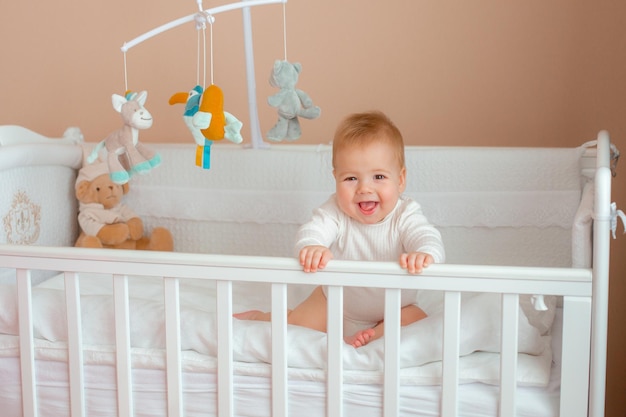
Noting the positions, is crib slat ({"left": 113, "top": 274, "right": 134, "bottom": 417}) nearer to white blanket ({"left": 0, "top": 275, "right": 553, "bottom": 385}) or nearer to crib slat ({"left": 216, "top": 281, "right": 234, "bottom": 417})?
white blanket ({"left": 0, "top": 275, "right": 553, "bottom": 385})

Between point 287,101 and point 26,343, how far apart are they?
2.42 ft

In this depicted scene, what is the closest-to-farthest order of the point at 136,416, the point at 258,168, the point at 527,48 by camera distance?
the point at 136,416 < the point at 258,168 < the point at 527,48

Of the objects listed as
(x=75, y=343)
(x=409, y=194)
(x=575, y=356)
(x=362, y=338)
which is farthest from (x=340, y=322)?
(x=409, y=194)

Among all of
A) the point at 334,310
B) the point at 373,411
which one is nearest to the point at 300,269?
the point at 334,310

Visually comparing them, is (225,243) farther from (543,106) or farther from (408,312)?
(543,106)

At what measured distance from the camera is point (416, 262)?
128 centimetres

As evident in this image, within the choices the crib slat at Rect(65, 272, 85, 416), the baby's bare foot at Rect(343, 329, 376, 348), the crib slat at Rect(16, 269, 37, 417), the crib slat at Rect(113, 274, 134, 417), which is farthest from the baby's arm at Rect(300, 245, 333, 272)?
the crib slat at Rect(16, 269, 37, 417)

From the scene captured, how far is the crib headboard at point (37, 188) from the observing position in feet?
5.89

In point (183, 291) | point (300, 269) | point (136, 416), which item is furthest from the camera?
point (183, 291)

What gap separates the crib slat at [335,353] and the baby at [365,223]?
13 centimetres

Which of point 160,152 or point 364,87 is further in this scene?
point 364,87

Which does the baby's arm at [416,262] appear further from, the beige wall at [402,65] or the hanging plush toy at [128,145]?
the beige wall at [402,65]

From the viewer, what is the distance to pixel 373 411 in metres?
1.37

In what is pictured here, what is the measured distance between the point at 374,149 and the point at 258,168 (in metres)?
0.53
